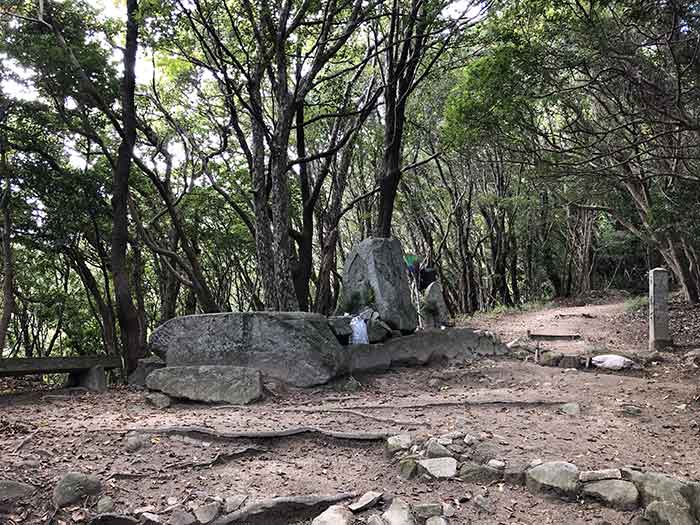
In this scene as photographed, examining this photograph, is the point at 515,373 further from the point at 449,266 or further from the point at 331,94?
the point at 449,266

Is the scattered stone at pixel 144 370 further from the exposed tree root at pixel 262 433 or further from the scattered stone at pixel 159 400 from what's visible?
the exposed tree root at pixel 262 433

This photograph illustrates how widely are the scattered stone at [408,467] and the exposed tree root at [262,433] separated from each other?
0.51 meters

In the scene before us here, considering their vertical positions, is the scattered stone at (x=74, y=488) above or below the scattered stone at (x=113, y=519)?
above

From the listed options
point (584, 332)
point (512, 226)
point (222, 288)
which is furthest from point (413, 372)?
point (222, 288)

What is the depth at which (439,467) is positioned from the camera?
421 cm

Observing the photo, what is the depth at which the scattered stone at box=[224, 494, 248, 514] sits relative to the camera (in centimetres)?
384

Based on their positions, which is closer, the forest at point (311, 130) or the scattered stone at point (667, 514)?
the scattered stone at point (667, 514)

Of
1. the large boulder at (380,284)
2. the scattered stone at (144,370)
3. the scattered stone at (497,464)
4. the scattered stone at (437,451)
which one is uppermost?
the large boulder at (380,284)

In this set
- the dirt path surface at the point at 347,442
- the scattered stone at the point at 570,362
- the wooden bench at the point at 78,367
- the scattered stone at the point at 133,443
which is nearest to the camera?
the dirt path surface at the point at 347,442

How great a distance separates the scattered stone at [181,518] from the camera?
12.1 feet

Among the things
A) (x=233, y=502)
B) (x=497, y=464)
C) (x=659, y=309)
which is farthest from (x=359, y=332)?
(x=659, y=309)

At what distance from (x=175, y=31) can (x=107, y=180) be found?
413 centimetres

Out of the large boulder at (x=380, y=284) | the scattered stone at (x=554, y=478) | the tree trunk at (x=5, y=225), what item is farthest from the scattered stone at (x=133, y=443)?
the tree trunk at (x=5, y=225)

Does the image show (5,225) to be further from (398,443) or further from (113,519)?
(398,443)
